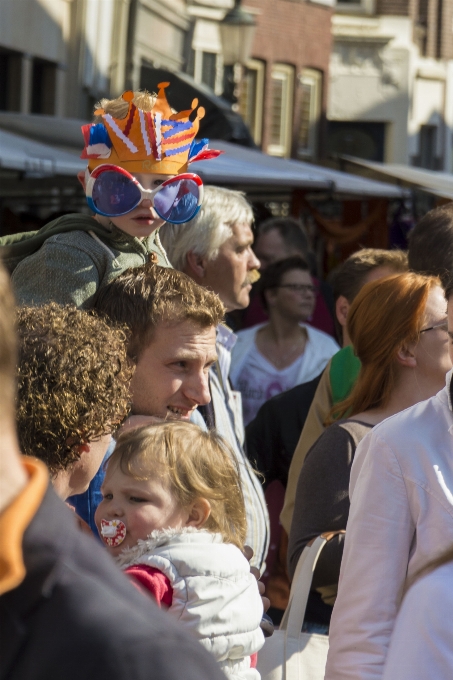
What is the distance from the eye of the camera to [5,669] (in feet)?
3.53

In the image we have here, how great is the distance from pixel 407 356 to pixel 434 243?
0.67 metres

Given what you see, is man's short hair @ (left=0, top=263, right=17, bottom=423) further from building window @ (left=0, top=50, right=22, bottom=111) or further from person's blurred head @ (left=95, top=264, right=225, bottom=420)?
building window @ (left=0, top=50, right=22, bottom=111)

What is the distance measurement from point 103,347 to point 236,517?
53 centimetres

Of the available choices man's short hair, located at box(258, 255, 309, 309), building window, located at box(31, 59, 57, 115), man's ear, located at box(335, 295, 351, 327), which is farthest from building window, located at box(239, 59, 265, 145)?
man's ear, located at box(335, 295, 351, 327)

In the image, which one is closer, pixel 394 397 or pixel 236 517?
pixel 236 517

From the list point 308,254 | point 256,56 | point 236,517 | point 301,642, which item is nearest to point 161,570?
point 236,517

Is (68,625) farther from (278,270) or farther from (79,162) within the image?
(79,162)

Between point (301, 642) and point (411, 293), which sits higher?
point (411, 293)

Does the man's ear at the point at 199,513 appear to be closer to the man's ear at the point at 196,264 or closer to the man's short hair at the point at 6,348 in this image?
the man's short hair at the point at 6,348

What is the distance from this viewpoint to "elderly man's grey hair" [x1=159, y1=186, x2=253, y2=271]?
3.82m

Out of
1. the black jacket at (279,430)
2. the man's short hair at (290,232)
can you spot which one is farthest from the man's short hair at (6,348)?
the man's short hair at (290,232)

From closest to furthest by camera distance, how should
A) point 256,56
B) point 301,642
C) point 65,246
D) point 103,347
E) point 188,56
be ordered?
1. point 103,347
2. point 301,642
3. point 65,246
4. point 188,56
5. point 256,56

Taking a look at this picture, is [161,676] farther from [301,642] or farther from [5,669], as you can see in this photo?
[301,642]

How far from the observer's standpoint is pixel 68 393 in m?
1.96
